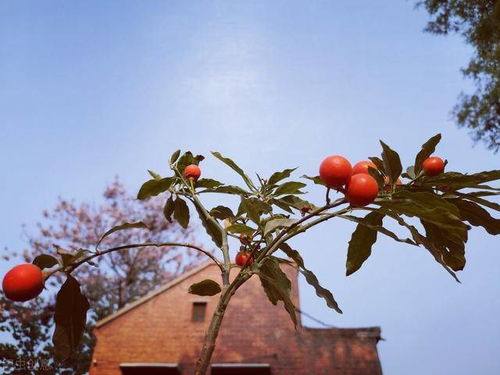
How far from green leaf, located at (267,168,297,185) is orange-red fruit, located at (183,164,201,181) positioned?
334 millimetres

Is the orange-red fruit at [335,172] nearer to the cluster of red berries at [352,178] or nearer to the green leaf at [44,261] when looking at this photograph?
the cluster of red berries at [352,178]

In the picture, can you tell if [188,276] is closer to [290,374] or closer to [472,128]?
[290,374]

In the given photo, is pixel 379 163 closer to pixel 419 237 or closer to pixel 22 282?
pixel 419 237

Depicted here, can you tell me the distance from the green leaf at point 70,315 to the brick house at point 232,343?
10.2 metres

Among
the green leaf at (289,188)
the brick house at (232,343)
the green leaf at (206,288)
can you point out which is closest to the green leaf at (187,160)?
the green leaf at (289,188)

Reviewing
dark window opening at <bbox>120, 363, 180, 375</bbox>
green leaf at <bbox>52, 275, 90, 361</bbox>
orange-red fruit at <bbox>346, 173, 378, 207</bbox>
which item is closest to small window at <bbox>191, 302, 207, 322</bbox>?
dark window opening at <bbox>120, 363, 180, 375</bbox>

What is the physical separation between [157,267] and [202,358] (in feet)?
63.0

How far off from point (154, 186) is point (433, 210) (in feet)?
3.56

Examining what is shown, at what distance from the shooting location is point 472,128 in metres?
8.84

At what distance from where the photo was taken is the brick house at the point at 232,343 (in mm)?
10422

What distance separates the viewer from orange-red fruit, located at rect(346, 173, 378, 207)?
110cm

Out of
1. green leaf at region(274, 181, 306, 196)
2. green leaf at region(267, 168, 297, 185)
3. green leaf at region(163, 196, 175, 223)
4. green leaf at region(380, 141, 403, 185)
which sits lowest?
green leaf at region(380, 141, 403, 185)

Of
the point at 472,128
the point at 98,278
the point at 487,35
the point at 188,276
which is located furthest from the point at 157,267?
the point at 487,35

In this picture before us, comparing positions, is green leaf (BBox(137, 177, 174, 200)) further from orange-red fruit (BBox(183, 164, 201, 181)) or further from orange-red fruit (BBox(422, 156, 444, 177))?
orange-red fruit (BBox(422, 156, 444, 177))
